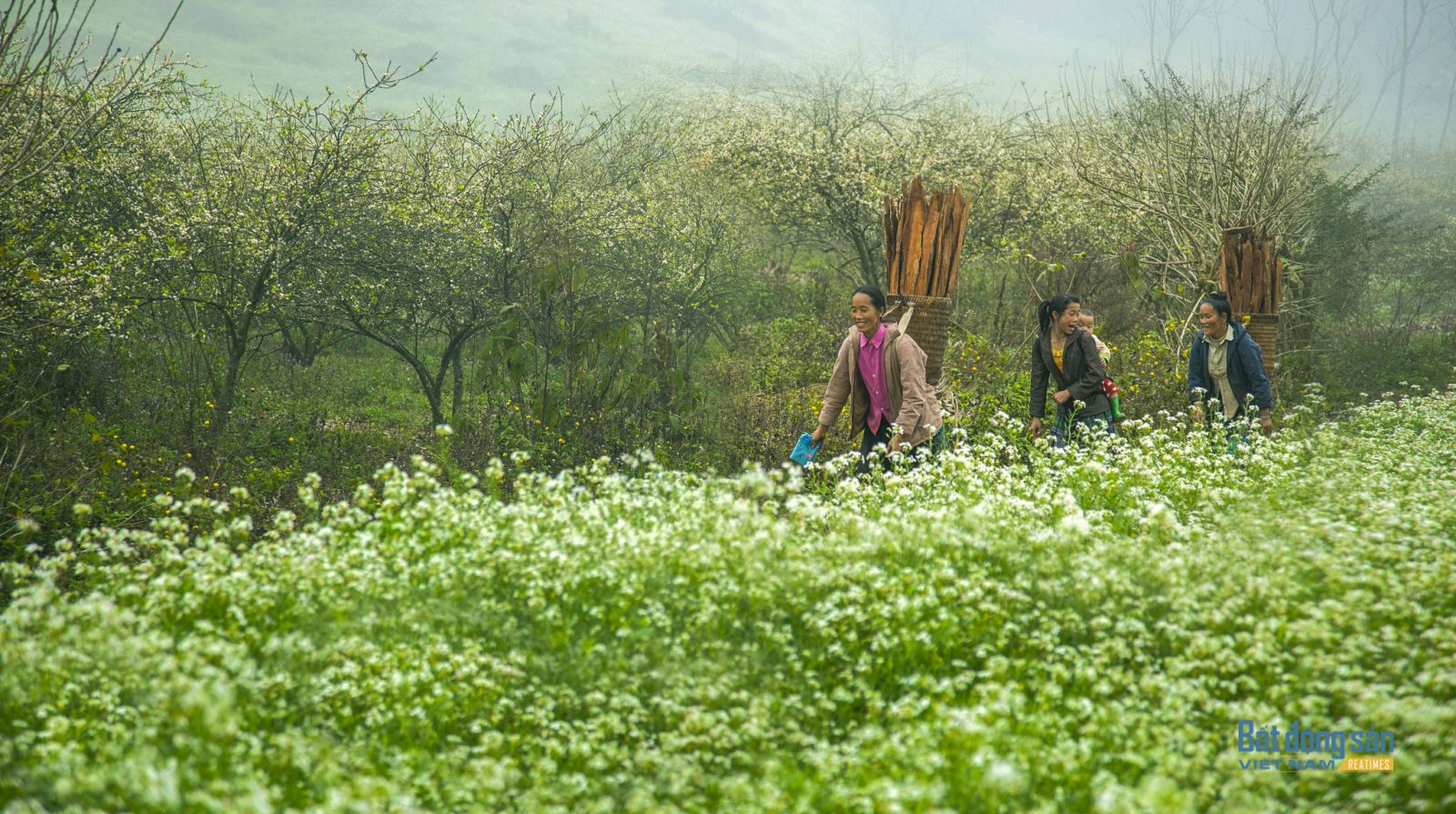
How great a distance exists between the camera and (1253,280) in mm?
11398

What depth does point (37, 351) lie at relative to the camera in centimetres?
855

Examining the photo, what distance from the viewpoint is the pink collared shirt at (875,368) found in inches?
280

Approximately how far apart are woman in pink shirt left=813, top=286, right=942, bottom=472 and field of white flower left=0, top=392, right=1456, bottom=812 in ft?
6.67

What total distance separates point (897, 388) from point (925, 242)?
1990mm

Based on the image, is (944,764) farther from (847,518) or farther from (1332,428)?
(1332,428)

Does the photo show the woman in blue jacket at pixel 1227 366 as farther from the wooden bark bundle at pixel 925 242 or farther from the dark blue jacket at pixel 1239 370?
the wooden bark bundle at pixel 925 242

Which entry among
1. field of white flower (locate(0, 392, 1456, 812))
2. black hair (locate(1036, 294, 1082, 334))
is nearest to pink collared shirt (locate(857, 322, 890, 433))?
black hair (locate(1036, 294, 1082, 334))

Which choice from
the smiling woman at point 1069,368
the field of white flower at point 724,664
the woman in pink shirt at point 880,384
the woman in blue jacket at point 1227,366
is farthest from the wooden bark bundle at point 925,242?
the field of white flower at point 724,664

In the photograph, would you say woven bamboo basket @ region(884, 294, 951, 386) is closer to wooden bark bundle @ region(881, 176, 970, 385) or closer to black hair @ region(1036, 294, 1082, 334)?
wooden bark bundle @ region(881, 176, 970, 385)

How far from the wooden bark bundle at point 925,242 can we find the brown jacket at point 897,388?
60.3 inches

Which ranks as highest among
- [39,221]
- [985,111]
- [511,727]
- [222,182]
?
[985,111]

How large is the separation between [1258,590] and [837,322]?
15428 mm

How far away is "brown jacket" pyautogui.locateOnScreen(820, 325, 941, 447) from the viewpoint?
6992 mm

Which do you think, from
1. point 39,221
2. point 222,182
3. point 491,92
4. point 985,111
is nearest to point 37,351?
point 39,221
